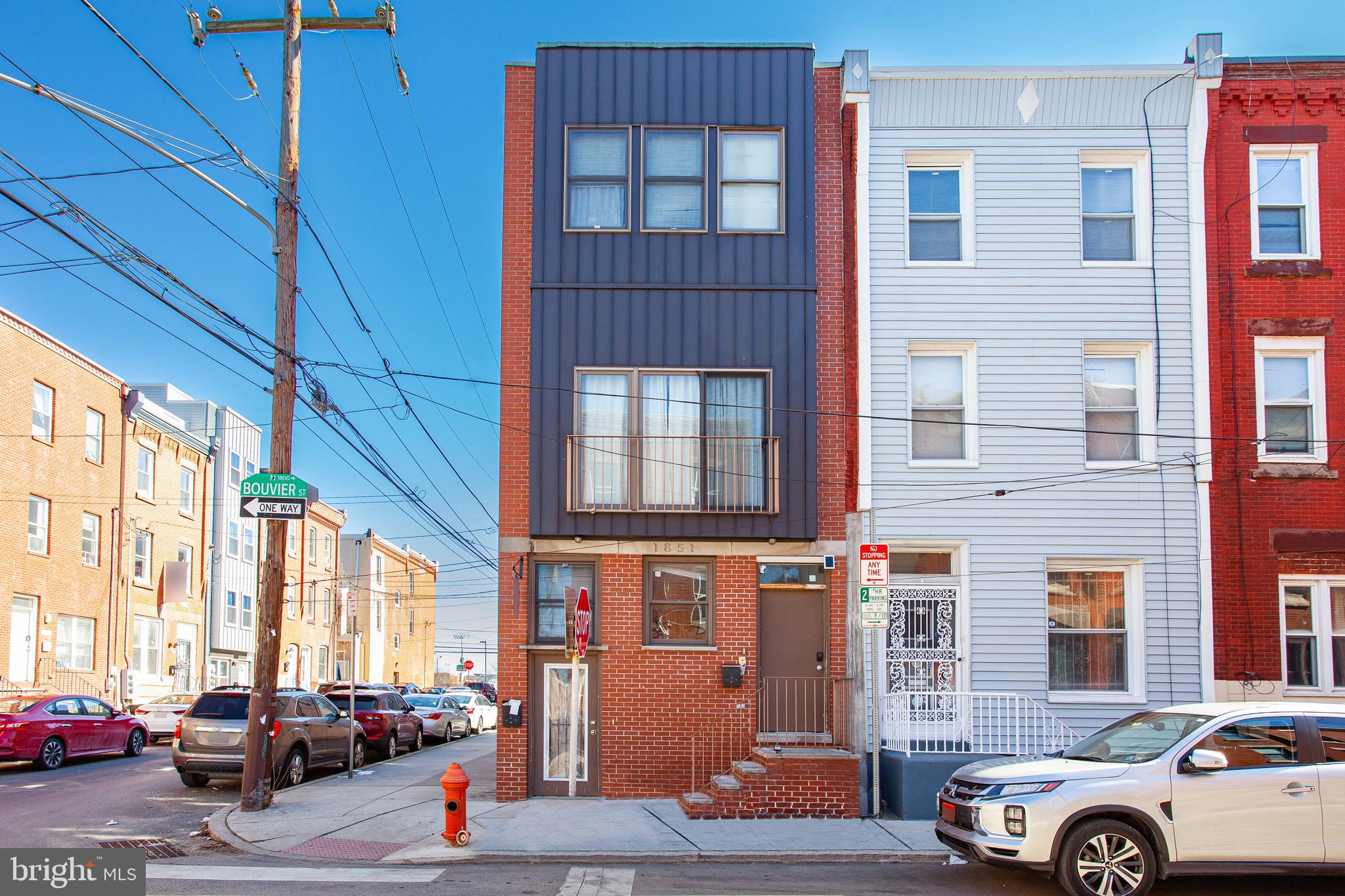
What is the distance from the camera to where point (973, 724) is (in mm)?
15008

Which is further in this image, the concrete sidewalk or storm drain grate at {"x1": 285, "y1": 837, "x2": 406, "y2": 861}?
storm drain grate at {"x1": 285, "y1": 837, "x2": 406, "y2": 861}

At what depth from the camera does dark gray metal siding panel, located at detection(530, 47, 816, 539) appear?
15.9 metres

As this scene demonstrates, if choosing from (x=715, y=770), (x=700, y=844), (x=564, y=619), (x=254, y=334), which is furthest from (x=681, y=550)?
(x=254, y=334)

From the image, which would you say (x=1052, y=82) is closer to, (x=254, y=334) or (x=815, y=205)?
(x=815, y=205)

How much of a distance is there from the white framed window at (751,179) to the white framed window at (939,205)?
1842 mm

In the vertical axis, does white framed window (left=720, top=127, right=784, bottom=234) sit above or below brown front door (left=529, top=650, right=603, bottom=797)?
above

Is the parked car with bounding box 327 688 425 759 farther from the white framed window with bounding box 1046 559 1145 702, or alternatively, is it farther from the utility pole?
the white framed window with bounding box 1046 559 1145 702

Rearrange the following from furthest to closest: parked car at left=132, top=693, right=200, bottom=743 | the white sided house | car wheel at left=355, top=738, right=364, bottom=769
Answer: parked car at left=132, top=693, right=200, bottom=743 → car wheel at left=355, top=738, right=364, bottom=769 → the white sided house

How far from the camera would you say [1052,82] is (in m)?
16.5

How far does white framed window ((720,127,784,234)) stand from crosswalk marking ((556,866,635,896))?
9025 millimetres

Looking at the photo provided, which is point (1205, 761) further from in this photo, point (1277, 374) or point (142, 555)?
point (142, 555)

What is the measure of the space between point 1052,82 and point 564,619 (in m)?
10.1

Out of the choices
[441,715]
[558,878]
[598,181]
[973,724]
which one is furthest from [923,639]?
[441,715]

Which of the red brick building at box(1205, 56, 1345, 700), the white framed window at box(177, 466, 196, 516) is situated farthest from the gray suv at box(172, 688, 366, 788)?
the white framed window at box(177, 466, 196, 516)
